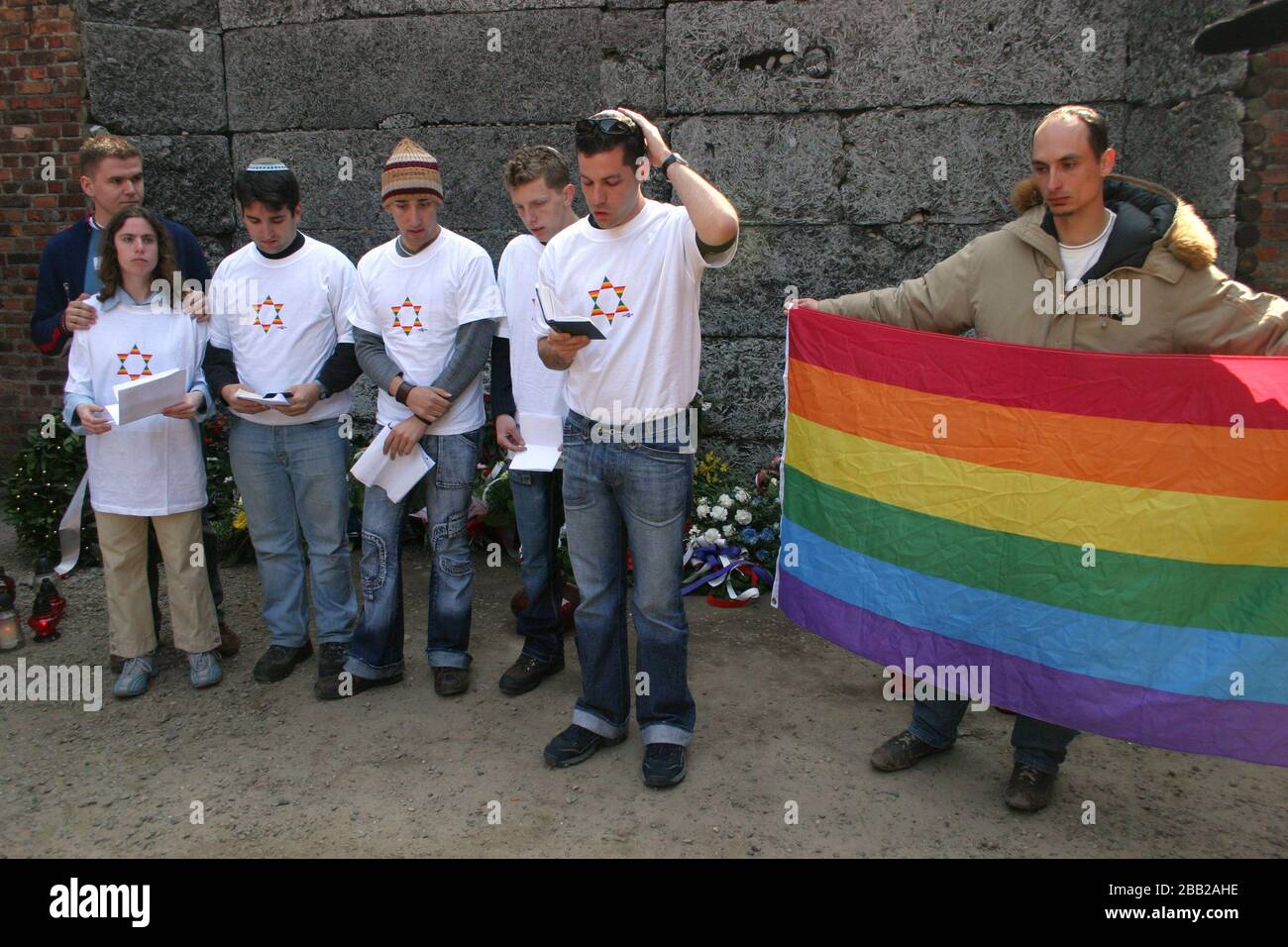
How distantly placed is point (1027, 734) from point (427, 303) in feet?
9.01

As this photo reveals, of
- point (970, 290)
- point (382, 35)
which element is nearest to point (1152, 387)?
point (970, 290)

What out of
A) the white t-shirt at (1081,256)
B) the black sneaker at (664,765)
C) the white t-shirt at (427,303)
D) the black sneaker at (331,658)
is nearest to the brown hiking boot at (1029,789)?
the black sneaker at (664,765)

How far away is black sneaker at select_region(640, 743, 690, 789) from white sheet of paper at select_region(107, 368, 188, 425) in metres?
2.33

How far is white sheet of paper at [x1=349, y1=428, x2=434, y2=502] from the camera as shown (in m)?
4.26

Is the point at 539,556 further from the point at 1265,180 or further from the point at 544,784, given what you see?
the point at 1265,180

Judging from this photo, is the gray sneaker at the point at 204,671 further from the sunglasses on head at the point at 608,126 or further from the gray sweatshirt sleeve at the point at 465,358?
the sunglasses on head at the point at 608,126

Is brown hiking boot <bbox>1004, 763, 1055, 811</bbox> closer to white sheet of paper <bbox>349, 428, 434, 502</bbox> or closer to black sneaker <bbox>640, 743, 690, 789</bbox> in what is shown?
black sneaker <bbox>640, 743, 690, 789</bbox>

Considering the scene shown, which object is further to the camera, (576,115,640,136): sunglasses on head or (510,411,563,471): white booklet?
(510,411,563,471): white booklet

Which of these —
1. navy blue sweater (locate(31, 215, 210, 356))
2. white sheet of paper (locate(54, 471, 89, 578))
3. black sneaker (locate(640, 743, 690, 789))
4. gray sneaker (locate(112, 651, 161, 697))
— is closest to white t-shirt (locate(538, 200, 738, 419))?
black sneaker (locate(640, 743, 690, 789))

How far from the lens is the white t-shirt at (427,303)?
4270mm

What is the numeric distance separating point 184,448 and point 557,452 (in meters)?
1.59

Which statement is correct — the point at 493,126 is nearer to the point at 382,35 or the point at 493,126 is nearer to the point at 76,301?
the point at 382,35

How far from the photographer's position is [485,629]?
5.19 meters

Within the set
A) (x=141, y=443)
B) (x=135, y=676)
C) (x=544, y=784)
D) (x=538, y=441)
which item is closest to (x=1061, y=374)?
(x=538, y=441)
